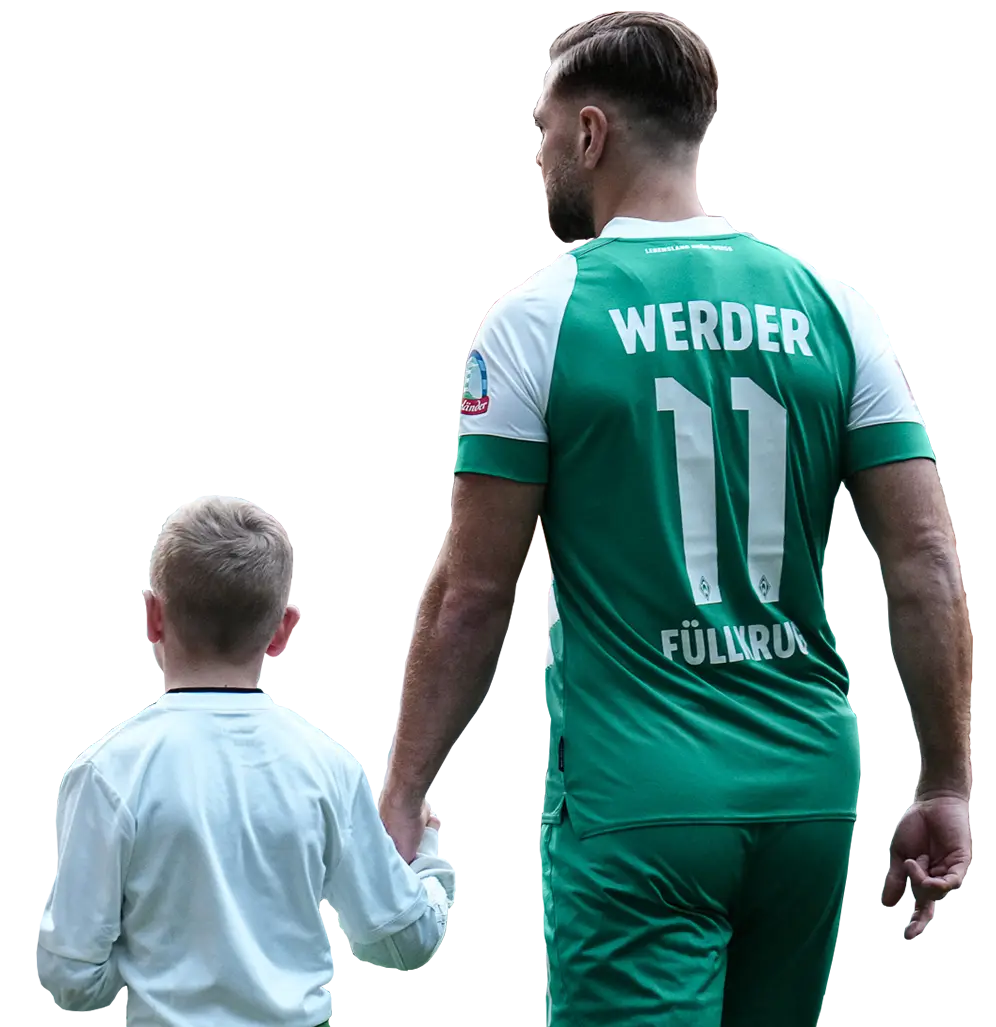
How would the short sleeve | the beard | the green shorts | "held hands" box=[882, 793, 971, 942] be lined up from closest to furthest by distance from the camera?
the green shorts
the short sleeve
"held hands" box=[882, 793, 971, 942]
the beard

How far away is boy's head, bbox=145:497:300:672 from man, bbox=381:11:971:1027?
24 cm

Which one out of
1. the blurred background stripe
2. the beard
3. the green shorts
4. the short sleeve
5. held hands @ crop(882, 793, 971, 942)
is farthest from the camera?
the blurred background stripe

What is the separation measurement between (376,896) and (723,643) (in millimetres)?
650

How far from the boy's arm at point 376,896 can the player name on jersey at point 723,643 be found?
1.74 ft

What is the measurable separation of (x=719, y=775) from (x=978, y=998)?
1.74 m

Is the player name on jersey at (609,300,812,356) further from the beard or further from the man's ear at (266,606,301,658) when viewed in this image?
the man's ear at (266,606,301,658)

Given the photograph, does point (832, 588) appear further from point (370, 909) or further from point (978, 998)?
point (370, 909)

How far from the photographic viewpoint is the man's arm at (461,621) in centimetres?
198

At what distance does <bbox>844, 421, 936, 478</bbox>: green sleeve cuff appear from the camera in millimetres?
2055

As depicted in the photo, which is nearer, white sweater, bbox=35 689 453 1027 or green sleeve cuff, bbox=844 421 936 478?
white sweater, bbox=35 689 453 1027

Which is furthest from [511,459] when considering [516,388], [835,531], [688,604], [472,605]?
[835,531]

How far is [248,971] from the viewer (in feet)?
6.13

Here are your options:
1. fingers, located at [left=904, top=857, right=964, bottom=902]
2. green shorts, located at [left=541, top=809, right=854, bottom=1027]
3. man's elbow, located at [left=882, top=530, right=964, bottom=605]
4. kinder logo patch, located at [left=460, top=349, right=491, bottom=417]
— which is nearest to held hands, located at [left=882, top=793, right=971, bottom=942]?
fingers, located at [left=904, top=857, right=964, bottom=902]

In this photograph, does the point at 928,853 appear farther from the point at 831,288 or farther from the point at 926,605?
the point at 831,288
